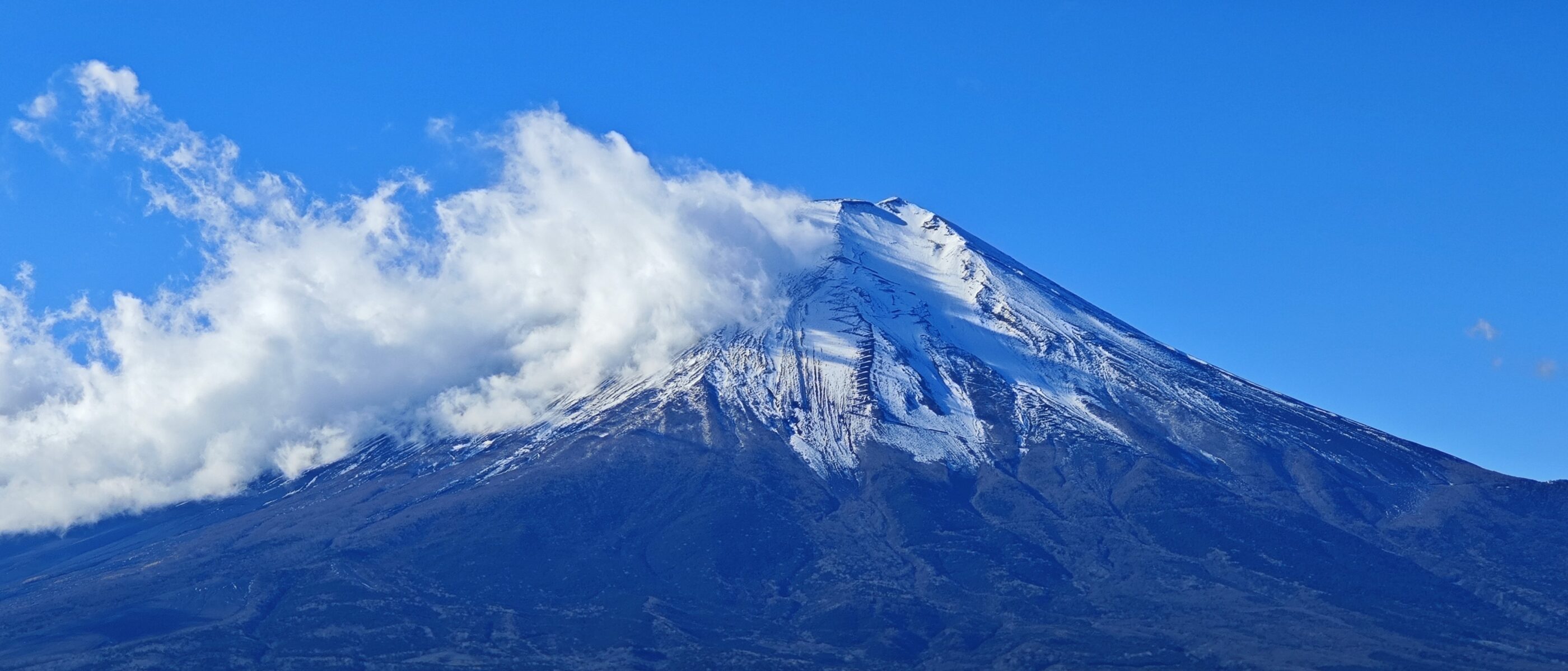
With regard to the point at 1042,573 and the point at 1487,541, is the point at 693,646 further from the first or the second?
the point at 1487,541

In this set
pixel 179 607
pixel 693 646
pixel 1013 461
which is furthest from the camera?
pixel 1013 461

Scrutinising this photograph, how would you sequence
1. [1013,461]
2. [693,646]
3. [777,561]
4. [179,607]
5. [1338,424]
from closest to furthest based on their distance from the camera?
1. [693,646]
2. [179,607]
3. [777,561]
4. [1013,461]
5. [1338,424]

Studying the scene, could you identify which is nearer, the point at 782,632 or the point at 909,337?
the point at 782,632

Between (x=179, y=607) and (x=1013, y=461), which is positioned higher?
(x=1013, y=461)

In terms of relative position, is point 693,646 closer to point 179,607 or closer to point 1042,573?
point 1042,573

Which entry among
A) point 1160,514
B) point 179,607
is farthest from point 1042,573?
point 179,607

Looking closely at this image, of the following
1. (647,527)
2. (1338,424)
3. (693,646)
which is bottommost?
(693,646)
